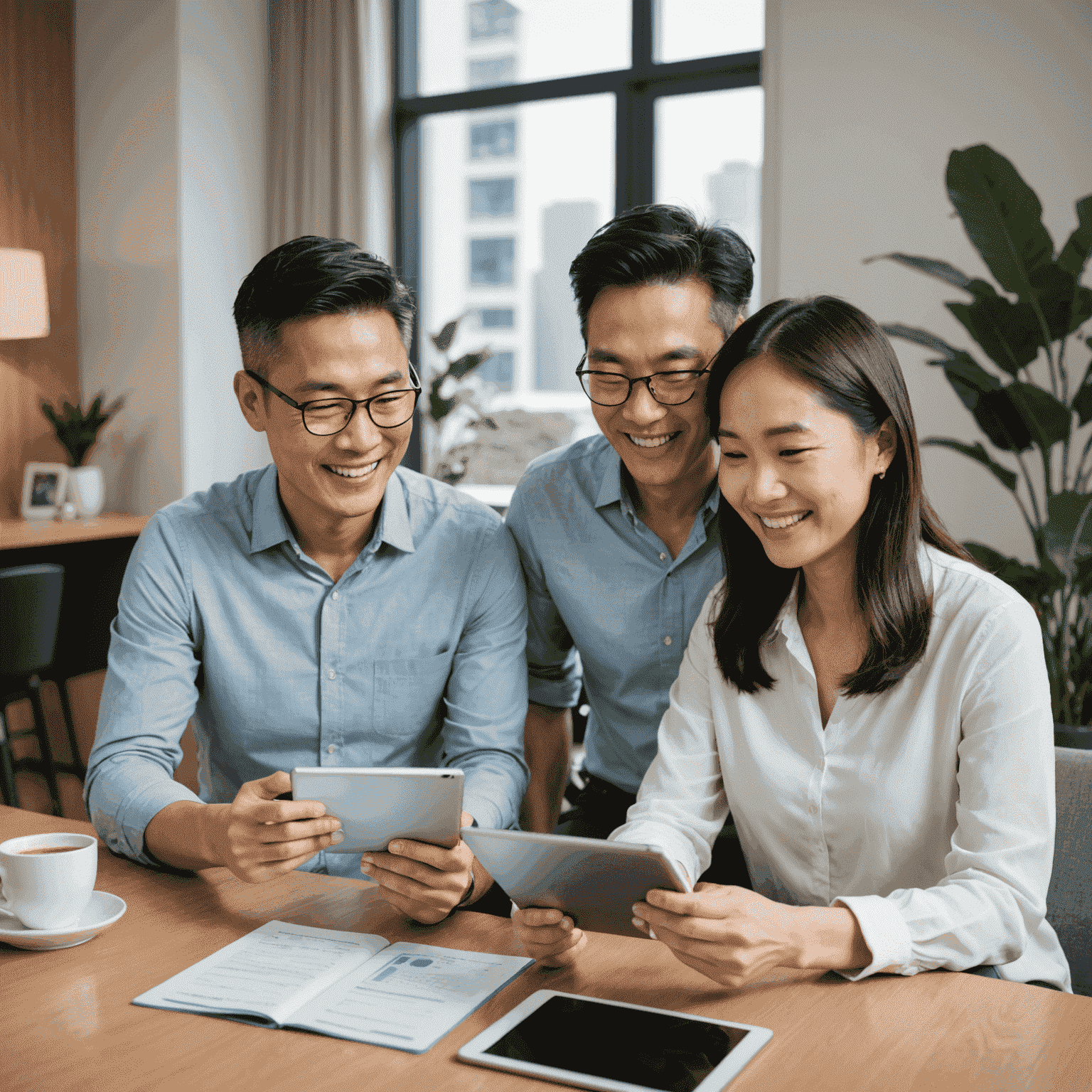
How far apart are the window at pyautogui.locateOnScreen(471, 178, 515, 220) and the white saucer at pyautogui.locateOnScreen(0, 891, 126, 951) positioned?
13.5ft

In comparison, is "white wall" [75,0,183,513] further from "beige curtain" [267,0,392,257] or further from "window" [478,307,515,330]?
"window" [478,307,515,330]

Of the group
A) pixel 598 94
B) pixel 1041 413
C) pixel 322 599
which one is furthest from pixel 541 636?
pixel 598 94

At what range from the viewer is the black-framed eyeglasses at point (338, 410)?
1.62 m

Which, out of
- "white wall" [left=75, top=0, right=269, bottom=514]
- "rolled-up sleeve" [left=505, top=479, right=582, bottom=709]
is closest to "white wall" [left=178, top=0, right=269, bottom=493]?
"white wall" [left=75, top=0, right=269, bottom=514]

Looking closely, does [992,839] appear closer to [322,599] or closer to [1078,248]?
[322,599]

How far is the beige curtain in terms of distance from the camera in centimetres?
468

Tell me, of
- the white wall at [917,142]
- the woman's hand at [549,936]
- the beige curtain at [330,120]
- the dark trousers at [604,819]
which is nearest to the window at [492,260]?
the beige curtain at [330,120]

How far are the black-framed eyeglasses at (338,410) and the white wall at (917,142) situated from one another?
2418 mm

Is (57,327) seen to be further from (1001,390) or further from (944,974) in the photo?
(944,974)

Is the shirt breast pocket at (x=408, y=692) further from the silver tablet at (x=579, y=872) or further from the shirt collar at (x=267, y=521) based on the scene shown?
the silver tablet at (x=579, y=872)

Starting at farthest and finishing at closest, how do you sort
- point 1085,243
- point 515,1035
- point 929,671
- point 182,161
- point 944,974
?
point 182,161
point 1085,243
point 929,671
point 944,974
point 515,1035

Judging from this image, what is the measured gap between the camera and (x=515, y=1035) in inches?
37.6

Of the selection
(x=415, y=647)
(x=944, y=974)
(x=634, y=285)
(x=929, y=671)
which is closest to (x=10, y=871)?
(x=415, y=647)

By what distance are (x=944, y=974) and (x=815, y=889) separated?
0.35m
